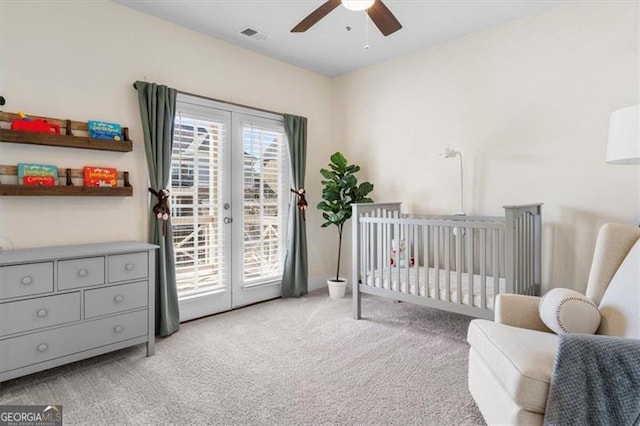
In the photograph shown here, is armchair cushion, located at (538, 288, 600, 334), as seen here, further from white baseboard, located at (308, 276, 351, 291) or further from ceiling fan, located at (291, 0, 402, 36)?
white baseboard, located at (308, 276, 351, 291)

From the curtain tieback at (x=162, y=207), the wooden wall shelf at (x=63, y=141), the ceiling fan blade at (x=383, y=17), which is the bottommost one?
the curtain tieback at (x=162, y=207)

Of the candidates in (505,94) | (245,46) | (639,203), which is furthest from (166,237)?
(639,203)

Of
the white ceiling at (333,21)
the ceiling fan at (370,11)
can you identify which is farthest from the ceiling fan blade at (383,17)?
the white ceiling at (333,21)

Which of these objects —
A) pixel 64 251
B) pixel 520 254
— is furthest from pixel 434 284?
pixel 64 251

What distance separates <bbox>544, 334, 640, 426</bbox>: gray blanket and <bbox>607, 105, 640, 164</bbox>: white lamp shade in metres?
1.06

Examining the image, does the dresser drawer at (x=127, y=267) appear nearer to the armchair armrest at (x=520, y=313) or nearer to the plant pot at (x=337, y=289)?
the plant pot at (x=337, y=289)

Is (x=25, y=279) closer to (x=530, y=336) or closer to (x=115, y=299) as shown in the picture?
(x=115, y=299)

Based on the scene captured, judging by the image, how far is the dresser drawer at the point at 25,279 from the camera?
194cm

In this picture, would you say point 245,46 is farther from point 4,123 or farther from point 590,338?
point 590,338

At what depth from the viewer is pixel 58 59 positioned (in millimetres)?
2506

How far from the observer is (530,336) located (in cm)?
160

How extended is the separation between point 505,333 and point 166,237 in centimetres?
247

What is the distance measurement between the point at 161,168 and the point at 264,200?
114 cm

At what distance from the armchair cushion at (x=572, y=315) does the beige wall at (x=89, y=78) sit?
112 inches
